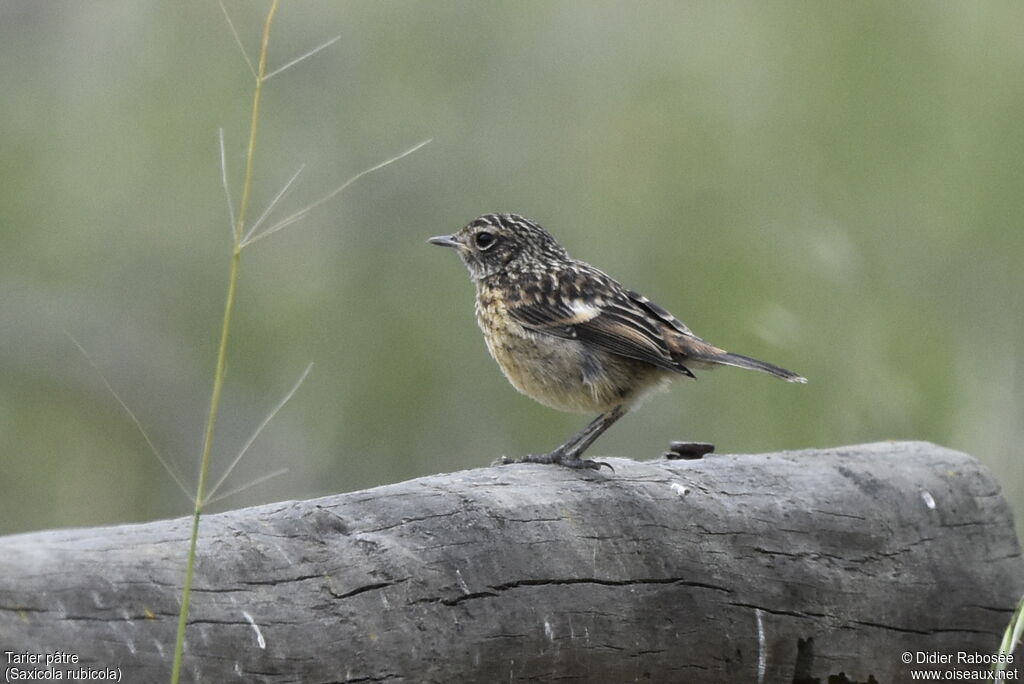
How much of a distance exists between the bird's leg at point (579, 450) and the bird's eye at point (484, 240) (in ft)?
3.65

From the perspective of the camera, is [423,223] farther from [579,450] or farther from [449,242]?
[579,450]

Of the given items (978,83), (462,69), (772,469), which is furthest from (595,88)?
(772,469)

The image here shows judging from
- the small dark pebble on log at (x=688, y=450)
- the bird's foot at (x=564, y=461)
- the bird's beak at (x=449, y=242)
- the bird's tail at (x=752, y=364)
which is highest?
the bird's beak at (x=449, y=242)

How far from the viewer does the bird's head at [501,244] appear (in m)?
5.96

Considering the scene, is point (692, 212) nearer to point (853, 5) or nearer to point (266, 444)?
point (853, 5)

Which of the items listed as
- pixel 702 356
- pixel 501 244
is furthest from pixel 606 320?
pixel 501 244

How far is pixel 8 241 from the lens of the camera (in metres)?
7.93

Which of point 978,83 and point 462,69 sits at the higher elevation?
point 978,83

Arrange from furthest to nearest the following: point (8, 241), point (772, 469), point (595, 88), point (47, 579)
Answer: point (595, 88) → point (8, 241) → point (772, 469) → point (47, 579)

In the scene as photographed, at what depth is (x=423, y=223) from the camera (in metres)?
8.44

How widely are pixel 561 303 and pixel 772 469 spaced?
1.48m

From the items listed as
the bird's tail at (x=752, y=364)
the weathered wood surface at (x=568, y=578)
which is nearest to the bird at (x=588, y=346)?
the bird's tail at (x=752, y=364)

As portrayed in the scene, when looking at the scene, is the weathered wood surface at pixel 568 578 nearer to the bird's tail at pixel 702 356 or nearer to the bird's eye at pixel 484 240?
the bird's tail at pixel 702 356

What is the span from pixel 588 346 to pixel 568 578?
75.9 inches
